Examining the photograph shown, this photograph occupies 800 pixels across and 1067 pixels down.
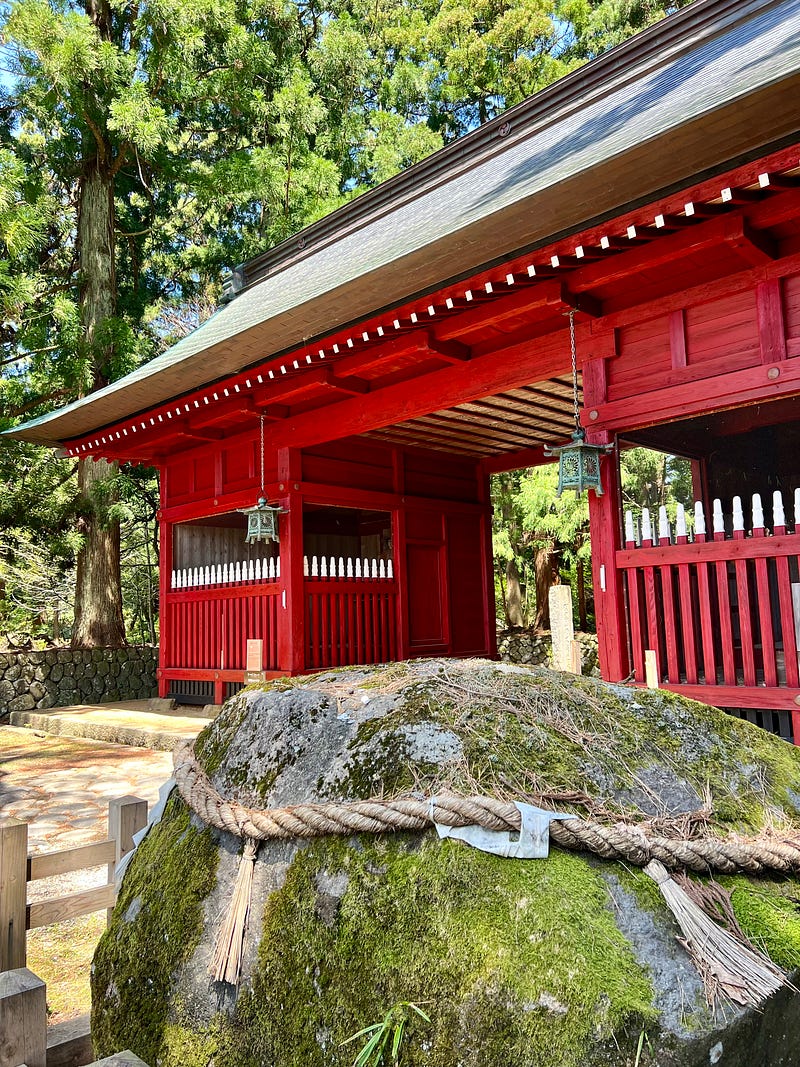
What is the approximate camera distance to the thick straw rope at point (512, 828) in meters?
1.22

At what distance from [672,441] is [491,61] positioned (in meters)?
14.2

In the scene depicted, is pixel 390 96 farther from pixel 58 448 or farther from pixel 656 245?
pixel 656 245

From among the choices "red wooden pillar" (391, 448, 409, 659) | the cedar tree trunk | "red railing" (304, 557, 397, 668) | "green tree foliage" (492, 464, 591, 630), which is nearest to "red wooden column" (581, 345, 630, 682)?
"red railing" (304, 557, 397, 668)

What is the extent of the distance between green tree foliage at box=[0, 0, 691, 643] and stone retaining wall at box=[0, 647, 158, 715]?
49 centimetres

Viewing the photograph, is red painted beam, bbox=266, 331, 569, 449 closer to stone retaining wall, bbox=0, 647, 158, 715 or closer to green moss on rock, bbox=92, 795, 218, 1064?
green moss on rock, bbox=92, 795, 218, 1064

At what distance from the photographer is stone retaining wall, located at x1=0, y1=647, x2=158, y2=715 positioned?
10523 millimetres

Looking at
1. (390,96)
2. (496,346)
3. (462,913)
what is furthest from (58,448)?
(390,96)

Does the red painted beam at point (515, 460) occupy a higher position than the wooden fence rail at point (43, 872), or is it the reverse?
the red painted beam at point (515, 460)

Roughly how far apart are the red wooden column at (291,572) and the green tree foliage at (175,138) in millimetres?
4515

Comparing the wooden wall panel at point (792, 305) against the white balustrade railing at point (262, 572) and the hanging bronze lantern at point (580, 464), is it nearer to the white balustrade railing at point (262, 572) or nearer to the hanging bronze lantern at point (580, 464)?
the hanging bronze lantern at point (580, 464)

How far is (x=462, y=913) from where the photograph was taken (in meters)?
1.16

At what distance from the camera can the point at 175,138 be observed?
13.7 metres

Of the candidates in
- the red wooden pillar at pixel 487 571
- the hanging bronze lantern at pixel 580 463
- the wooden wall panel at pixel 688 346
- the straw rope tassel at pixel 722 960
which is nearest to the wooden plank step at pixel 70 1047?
the straw rope tassel at pixel 722 960

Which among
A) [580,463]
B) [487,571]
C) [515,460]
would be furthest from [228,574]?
[580,463]
